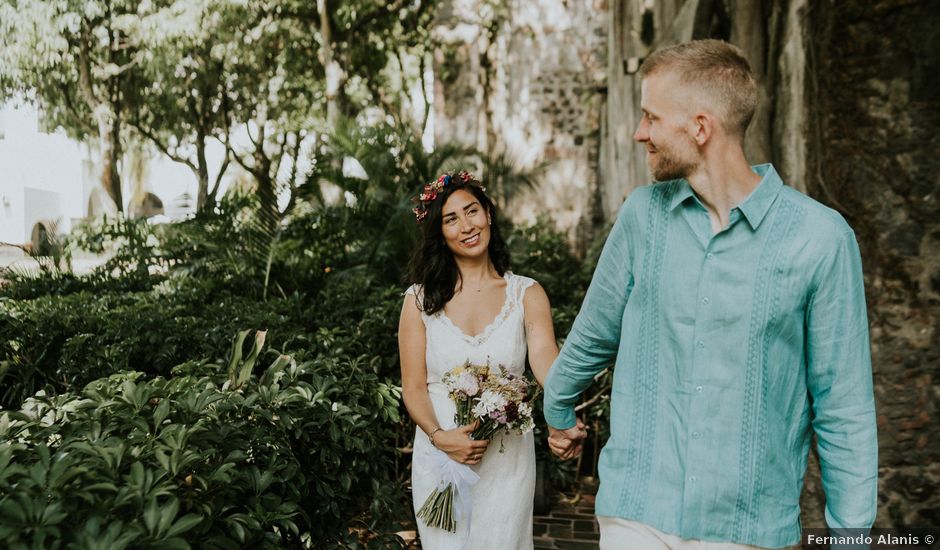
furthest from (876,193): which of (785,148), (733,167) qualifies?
(733,167)

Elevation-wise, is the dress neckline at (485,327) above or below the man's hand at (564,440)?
above

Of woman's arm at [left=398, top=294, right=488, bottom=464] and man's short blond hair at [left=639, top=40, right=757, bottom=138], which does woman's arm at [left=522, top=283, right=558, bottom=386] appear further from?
man's short blond hair at [left=639, top=40, right=757, bottom=138]

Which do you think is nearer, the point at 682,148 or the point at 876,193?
the point at 682,148

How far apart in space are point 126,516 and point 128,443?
28 centimetres

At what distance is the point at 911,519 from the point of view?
411cm

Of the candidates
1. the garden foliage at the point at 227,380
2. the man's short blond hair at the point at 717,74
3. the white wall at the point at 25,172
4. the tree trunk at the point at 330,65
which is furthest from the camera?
the white wall at the point at 25,172

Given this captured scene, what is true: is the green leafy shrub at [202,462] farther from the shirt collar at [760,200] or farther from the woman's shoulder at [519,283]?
the shirt collar at [760,200]

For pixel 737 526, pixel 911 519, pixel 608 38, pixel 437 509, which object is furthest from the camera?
pixel 608 38

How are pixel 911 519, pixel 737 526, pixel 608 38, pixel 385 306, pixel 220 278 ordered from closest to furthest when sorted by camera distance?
pixel 737 526 < pixel 911 519 < pixel 385 306 < pixel 220 278 < pixel 608 38

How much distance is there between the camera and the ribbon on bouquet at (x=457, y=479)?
3354 mm

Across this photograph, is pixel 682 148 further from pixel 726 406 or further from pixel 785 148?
pixel 785 148

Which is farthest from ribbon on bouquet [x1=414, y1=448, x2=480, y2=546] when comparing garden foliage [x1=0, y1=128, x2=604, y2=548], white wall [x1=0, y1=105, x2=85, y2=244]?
white wall [x1=0, y1=105, x2=85, y2=244]

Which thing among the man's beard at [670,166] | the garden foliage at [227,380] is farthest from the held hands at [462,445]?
the man's beard at [670,166]

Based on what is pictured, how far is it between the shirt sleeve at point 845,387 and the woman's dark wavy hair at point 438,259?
1.76m
